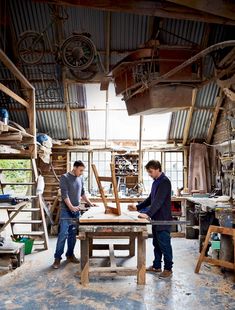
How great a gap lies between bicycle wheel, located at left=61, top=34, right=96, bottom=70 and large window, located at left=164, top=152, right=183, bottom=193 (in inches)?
189

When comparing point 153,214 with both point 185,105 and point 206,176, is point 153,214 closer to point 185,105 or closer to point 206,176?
point 185,105

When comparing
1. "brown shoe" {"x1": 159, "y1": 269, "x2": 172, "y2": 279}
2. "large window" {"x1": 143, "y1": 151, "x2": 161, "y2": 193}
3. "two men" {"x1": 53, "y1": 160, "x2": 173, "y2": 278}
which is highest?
"large window" {"x1": 143, "y1": 151, "x2": 161, "y2": 193}

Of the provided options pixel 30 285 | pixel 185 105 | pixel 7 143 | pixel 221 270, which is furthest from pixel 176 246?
pixel 7 143

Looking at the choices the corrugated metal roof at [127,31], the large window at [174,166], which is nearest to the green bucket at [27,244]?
the corrugated metal roof at [127,31]

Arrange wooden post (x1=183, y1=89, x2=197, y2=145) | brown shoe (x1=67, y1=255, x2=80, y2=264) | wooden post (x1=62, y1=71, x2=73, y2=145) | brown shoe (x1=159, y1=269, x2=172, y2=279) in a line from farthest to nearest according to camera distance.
Result: wooden post (x1=183, y1=89, x2=197, y2=145)
wooden post (x1=62, y1=71, x2=73, y2=145)
brown shoe (x1=67, y1=255, x2=80, y2=264)
brown shoe (x1=159, y1=269, x2=172, y2=279)

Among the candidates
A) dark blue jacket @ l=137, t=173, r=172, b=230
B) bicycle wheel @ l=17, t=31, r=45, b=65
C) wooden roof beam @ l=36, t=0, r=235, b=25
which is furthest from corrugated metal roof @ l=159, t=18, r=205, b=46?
dark blue jacket @ l=137, t=173, r=172, b=230

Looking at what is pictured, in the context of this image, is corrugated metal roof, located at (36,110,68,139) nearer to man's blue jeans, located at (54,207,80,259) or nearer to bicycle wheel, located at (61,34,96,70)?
bicycle wheel, located at (61,34,96,70)

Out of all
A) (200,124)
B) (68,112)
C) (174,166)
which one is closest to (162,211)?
(68,112)

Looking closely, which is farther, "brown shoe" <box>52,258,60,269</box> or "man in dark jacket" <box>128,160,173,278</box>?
"brown shoe" <box>52,258,60,269</box>

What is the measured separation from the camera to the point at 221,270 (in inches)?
220

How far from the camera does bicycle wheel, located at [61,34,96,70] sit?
666 cm

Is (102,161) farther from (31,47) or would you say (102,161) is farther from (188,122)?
(31,47)

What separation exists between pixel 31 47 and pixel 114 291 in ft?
Answer: 16.9

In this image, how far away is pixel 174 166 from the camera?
34.9ft
